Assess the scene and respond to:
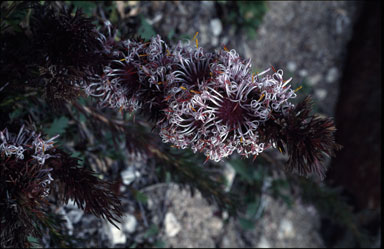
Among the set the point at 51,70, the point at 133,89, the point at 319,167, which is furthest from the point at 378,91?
the point at 51,70

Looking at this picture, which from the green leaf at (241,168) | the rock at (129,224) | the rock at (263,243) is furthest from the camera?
the rock at (263,243)

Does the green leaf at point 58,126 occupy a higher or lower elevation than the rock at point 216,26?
lower

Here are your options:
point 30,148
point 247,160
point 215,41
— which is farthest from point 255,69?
point 30,148

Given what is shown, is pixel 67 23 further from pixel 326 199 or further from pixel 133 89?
pixel 326 199

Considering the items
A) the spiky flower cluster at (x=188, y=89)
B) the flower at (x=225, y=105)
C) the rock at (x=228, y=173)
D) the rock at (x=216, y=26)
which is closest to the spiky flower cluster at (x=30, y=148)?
the spiky flower cluster at (x=188, y=89)

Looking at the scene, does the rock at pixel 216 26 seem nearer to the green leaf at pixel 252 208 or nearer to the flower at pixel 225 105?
the green leaf at pixel 252 208

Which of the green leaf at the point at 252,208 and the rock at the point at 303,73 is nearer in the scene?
the green leaf at the point at 252,208
